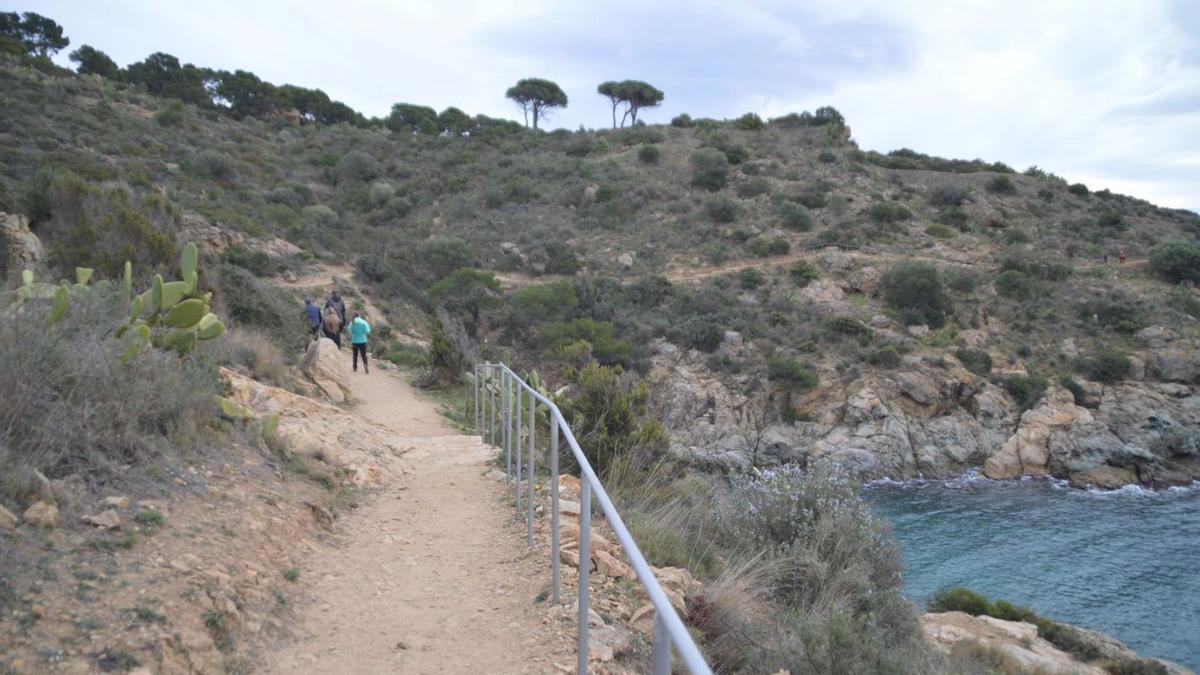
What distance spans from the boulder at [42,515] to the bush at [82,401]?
0.34 ft

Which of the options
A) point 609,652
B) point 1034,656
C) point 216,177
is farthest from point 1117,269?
point 216,177

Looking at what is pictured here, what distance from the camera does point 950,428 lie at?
25.2 metres

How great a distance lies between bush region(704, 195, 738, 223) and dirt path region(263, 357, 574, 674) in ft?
117

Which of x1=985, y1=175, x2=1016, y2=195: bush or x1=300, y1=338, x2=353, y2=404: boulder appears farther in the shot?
x1=985, y1=175, x2=1016, y2=195: bush

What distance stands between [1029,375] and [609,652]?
28337 mm

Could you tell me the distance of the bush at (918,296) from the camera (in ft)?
99.1

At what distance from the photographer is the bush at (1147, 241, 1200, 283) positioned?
33.8 m

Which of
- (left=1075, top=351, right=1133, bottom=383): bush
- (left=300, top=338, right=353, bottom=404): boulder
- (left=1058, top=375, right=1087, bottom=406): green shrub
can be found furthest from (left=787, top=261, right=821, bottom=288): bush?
(left=300, top=338, right=353, bottom=404): boulder

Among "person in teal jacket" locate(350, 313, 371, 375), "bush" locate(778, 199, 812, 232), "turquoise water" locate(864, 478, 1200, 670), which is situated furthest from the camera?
"bush" locate(778, 199, 812, 232)

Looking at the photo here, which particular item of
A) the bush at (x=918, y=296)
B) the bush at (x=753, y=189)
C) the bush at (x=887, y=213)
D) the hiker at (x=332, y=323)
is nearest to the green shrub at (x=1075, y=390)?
the bush at (x=918, y=296)

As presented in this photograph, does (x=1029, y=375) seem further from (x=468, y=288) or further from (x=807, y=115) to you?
(x=807, y=115)

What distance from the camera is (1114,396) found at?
85.3ft

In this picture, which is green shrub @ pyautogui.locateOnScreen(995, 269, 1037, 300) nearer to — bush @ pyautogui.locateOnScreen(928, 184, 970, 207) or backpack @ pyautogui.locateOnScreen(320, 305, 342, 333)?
bush @ pyautogui.locateOnScreen(928, 184, 970, 207)

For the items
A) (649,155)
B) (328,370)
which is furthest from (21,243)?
(649,155)
